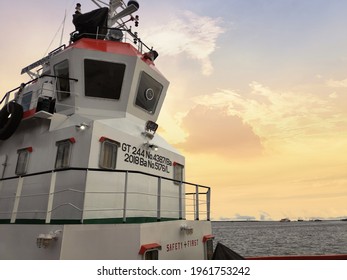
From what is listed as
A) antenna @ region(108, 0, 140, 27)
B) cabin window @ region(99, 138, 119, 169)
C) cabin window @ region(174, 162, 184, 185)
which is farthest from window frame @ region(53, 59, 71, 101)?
cabin window @ region(174, 162, 184, 185)

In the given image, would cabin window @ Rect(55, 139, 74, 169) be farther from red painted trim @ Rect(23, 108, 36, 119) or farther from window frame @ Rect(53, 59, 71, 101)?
window frame @ Rect(53, 59, 71, 101)

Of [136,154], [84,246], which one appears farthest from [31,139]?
[84,246]

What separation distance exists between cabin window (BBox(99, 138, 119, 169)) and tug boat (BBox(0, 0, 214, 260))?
0.03 meters

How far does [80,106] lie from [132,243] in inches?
191

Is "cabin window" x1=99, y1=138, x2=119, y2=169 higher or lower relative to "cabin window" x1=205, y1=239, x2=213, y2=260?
higher

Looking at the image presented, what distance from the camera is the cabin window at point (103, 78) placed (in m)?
8.67

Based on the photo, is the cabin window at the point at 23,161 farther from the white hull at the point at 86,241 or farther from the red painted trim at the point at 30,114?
the white hull at the point at 86,241

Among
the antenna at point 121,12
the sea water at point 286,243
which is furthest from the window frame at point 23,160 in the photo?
the sea water at point 286,243

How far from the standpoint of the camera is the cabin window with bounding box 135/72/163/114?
9438 mm

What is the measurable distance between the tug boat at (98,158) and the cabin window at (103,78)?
0.03m

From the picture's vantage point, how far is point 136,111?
937 centimetres

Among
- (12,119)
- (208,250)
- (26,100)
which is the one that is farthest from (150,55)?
(208,250)

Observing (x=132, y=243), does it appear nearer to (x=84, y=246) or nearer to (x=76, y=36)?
(x=84, y=246)
